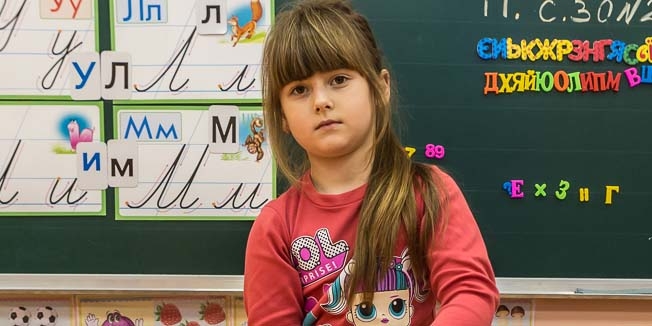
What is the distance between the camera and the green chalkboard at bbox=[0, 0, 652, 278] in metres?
1.17

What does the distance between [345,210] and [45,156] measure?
778mm

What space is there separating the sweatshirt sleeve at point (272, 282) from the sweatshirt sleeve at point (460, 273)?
0.68ft

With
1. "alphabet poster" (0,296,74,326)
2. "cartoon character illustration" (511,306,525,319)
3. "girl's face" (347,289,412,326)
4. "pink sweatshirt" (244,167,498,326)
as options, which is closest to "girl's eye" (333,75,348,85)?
"pink sweatshirt" (244,167,498,326)

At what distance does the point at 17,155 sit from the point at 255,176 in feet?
1.76

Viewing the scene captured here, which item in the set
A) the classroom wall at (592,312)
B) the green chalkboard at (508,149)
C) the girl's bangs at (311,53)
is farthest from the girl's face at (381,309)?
the classroom wall at (592,312)

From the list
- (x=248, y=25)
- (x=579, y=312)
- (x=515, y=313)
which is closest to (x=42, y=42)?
(x=248, y=25)

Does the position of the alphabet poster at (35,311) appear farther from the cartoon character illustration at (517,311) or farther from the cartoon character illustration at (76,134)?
the cartoon character illustration at (517,311)

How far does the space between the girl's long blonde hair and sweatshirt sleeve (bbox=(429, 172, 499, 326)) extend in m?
0.02

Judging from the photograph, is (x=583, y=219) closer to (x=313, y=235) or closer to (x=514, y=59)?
(x=514, y=59)

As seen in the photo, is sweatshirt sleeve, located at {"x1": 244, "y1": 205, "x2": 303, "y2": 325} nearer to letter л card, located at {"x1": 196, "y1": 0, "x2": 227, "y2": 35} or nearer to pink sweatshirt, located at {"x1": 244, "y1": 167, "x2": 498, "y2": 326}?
pink sweatshirt, located at {"x1": 244, "y1": 167, "x2": 498, "y2": 326}

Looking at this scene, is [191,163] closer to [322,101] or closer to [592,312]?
[322,101]

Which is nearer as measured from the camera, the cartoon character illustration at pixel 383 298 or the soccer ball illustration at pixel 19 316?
the cartoon character illustration at pixel 383 298

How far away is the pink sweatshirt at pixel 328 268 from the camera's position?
2.52ft

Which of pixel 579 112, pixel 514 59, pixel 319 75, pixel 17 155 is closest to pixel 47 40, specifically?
pixel 17 155
